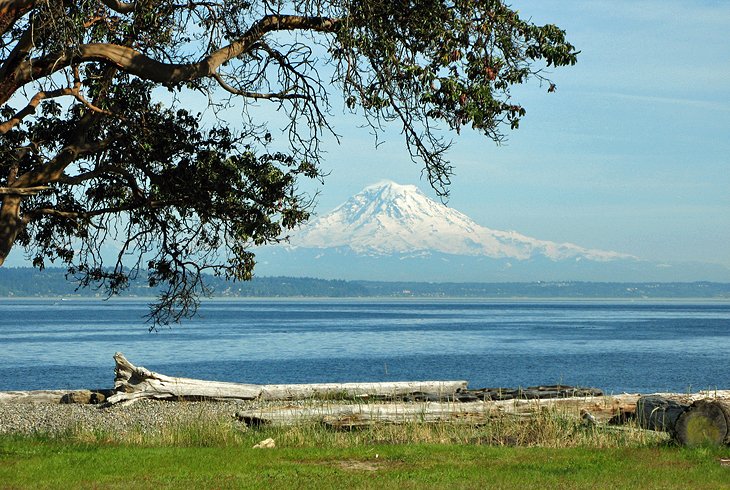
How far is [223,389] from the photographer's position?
86.8 ft

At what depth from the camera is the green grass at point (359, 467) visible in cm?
1287

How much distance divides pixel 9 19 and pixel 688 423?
12.7 meters

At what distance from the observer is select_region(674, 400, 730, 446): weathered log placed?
15.5 meters

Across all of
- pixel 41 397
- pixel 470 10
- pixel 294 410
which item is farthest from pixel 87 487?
pixel 41 397

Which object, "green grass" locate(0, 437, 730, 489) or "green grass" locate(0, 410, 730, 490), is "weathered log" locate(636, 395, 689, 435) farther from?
"green grass" locate(0, 437, 730, 489)

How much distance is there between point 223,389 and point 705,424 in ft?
47.1

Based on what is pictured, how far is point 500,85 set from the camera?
16.8m

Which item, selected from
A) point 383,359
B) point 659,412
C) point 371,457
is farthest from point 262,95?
point 383,359

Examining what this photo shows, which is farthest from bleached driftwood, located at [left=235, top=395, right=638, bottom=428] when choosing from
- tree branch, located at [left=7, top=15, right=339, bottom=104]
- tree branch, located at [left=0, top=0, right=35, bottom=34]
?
tree branch, located at [left=0, top=0, right=35, bottom=34]

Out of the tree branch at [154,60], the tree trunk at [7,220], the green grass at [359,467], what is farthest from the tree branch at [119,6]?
the green grass at [359,467]

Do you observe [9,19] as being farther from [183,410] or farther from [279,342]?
[279,342]

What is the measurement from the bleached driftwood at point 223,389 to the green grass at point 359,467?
9.44 meters

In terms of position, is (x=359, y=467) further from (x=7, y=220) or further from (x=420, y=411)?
(x=7, y=220)

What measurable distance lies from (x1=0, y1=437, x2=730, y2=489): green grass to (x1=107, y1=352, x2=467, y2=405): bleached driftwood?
9438 millimetres
